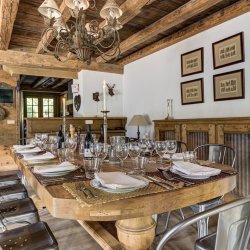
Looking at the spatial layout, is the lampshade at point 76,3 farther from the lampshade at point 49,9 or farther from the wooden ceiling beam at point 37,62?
the wooden ceiling beam at point 37,62

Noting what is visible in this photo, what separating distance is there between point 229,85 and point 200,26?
1029mm

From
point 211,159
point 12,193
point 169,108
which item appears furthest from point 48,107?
point 211,159

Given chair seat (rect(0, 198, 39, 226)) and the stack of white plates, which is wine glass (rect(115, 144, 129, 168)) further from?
chair seat (rect(0, 198, 39, 226))

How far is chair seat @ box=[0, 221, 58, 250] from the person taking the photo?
115cm

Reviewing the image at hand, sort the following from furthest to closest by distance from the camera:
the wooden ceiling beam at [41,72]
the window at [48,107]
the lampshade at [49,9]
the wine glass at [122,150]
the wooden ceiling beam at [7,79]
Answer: the window at [48,107] < the wooden ceiling beam at [7,79] < the wooden ceiling beam at [41,72] < the lampshade at [49,9] < the wine glass at [122,150]

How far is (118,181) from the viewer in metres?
1.07

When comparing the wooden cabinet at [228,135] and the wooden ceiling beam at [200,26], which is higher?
the wooden ceiling beam at [200,26]

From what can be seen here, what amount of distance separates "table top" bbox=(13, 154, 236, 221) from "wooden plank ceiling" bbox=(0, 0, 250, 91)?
2.27 metres

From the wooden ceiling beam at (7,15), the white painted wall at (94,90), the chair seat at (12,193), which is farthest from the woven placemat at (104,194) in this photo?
the white painted wall at (94,90)

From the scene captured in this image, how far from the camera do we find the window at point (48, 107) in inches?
359

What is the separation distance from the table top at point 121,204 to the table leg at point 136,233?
0.31 m

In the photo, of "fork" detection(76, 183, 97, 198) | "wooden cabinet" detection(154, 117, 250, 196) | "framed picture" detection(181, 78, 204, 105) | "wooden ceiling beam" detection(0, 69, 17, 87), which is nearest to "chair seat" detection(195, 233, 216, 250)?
"fork" detection(76, 183, 97, 198)

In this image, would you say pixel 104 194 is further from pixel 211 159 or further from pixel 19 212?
pixel 211 159

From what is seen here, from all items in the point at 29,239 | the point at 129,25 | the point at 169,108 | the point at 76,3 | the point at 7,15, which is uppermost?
the point at 129,25
